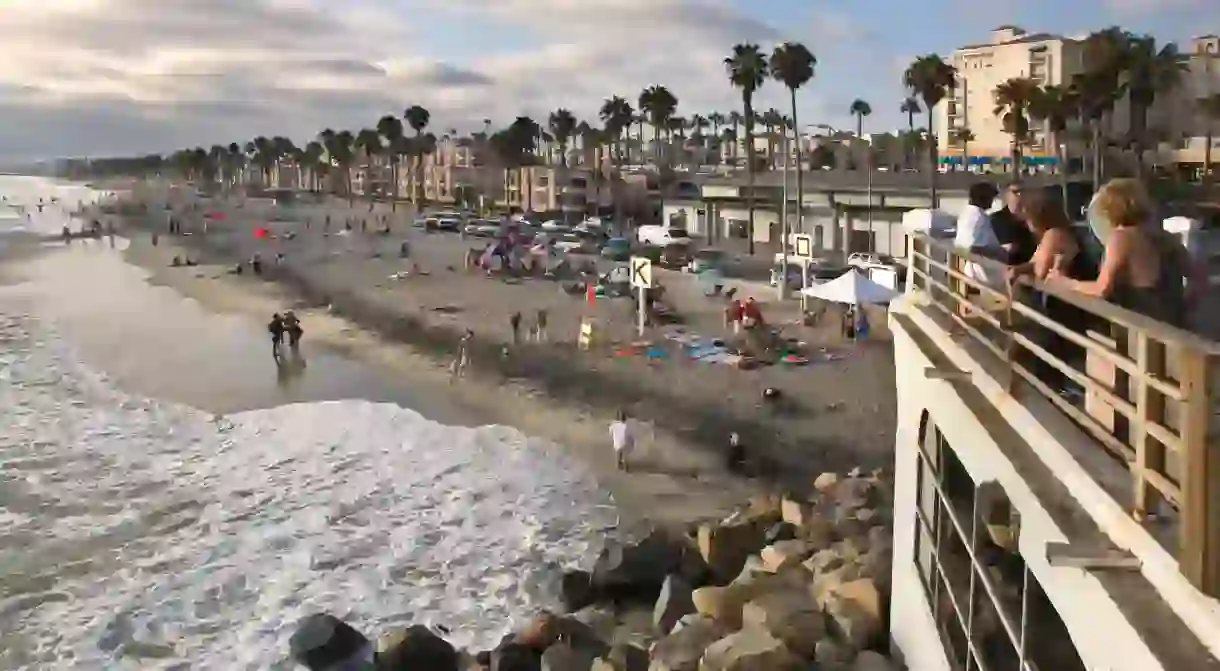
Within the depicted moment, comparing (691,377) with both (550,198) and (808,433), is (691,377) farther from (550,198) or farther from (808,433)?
(550,198)

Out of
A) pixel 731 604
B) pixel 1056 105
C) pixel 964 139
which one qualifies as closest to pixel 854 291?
pixel 731 604

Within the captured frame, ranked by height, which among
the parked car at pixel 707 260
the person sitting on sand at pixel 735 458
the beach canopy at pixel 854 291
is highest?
the parked car at pixel 707 260

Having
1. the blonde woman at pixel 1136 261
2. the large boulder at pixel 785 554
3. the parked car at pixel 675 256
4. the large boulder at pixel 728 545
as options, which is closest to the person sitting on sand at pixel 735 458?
the large boulder at pixel 728 545

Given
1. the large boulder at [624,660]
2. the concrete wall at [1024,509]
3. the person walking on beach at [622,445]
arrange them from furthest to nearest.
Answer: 1. the person walking on beach at [622,445]
2. the large boulder at [624,660]
3. the concrete wall at [1024,509]

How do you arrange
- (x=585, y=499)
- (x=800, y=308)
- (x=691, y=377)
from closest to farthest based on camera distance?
(x=585, y=499) → (x=691, y=377) → (x=800, y=308)

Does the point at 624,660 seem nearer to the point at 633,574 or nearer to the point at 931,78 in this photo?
the point at 633,574

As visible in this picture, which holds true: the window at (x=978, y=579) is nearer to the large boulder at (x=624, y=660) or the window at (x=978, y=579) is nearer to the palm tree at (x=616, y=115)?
the large boulder at (x=624, y=660)

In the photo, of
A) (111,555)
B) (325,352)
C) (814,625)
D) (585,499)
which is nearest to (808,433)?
(585,499)
